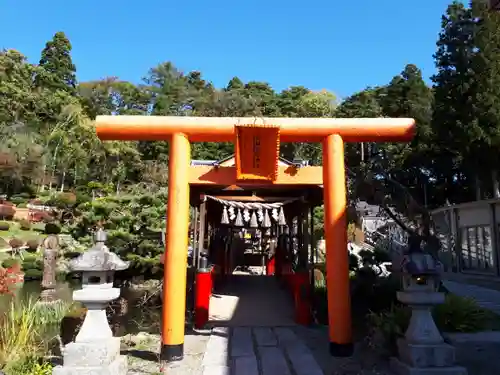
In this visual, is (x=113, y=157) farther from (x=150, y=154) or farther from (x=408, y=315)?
(x=408, y=315)

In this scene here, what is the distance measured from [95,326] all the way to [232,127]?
3259 mm

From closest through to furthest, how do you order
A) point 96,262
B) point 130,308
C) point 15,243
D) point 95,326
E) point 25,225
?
point 95,326 < point 96,262 < point 130,308 < point 15,243 < point 25,225

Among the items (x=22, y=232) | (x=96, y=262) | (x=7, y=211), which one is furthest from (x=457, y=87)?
(x=7, y=211)

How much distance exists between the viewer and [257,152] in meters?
6.12

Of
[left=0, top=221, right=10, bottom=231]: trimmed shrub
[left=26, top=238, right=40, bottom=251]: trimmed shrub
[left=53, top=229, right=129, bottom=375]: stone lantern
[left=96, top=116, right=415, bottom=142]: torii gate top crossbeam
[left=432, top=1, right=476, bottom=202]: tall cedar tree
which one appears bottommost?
[left=53, top=229, right=129, bottom=375]: stone lantern

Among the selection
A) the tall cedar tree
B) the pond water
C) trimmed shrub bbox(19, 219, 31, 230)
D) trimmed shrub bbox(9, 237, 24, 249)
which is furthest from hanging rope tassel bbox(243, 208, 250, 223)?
trimmed shrub bbox(19, 219, 31, 230)

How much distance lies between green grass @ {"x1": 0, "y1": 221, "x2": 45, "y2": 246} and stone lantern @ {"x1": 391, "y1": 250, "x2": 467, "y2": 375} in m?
21.1

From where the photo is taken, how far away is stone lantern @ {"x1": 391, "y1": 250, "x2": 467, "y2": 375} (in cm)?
453

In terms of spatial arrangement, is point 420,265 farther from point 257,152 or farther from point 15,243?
point 15,243

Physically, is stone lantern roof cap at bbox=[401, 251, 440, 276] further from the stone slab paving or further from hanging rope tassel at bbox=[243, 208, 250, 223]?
hanging rope tassel at bbox=[243, 208, 250, 223]

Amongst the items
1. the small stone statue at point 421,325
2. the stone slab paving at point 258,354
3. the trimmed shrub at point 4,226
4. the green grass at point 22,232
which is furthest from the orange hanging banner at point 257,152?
the trimmed shrub at point 4,226

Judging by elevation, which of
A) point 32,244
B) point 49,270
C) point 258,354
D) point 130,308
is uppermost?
point 32,244

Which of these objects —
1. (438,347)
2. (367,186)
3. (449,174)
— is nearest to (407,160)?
(449,174)

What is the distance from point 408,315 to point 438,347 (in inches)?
35.3
